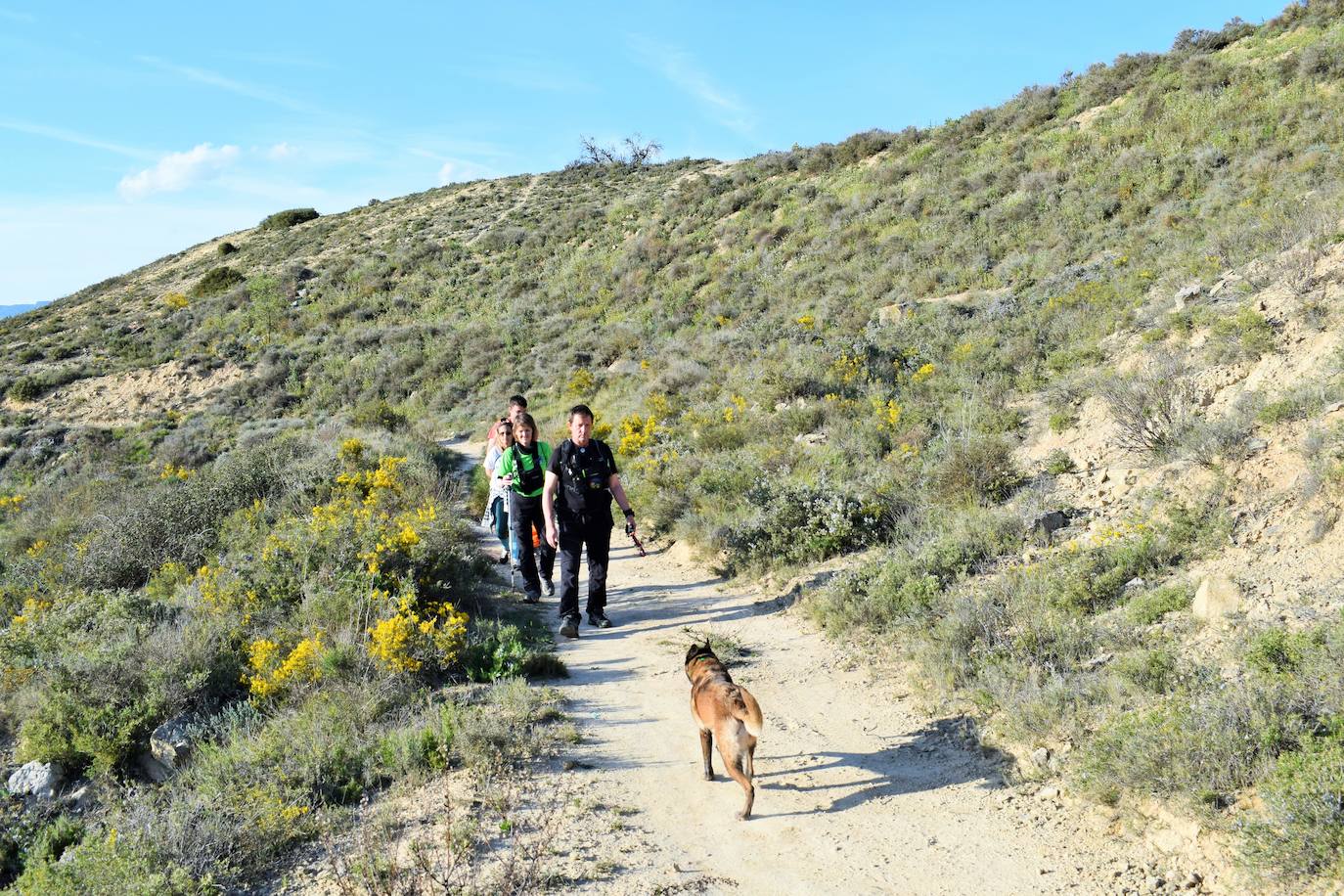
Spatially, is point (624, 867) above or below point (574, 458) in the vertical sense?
below

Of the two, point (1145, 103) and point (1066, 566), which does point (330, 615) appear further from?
point (1145, 103)

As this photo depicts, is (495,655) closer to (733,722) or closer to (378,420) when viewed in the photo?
(733,722)

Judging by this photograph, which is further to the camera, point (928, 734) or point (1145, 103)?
point (1145, 103)

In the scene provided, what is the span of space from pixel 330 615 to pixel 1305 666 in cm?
644

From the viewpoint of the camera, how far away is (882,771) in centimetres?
→ 450

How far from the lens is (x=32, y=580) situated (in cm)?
950

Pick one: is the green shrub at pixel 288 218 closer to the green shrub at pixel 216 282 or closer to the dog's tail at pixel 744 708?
the green shrub at pixel 216 282

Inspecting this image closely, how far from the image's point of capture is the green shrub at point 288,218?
4953cm

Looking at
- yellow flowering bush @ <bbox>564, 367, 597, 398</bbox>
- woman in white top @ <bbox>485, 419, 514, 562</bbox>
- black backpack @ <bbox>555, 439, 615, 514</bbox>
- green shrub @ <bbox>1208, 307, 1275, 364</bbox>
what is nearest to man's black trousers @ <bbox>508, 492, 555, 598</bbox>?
woman in white top @ <bbox>485, 419, 514, 562</bbox>

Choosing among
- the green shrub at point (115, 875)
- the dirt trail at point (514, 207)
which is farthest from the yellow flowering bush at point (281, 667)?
the dirt trail at point (514, 207)

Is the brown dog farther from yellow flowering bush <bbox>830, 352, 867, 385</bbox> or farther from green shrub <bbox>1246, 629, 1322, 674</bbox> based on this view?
yellow flowering bush <bbox>830, 352, 867, 385</bbox>

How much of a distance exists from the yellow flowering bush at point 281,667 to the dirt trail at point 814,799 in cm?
182

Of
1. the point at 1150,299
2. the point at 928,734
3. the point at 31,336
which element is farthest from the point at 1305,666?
the point at 31,336

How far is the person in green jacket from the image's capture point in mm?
7230
